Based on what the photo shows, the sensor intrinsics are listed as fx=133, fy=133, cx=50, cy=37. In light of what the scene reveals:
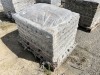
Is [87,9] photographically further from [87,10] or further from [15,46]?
[15,46]

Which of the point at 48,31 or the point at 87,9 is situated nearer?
the point at 48,31

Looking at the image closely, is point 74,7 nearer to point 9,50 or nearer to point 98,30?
point 98,30

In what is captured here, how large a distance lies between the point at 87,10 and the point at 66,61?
2.22 metres

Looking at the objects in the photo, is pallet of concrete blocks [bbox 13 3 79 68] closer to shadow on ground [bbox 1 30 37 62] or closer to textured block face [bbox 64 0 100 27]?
shadow on ground [bbox 1 30 37 62]

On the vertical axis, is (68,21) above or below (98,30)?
above

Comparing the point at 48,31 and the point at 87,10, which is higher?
the point at 48,31

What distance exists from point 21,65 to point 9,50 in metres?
0.90

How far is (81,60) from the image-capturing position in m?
4.34

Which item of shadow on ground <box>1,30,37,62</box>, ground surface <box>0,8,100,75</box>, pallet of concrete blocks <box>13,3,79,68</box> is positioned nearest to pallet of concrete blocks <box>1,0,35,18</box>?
shadow on ground <box>1,30,37,62</box>

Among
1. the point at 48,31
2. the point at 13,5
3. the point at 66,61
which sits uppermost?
the point at 48,31

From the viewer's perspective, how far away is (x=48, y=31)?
3.32 meters

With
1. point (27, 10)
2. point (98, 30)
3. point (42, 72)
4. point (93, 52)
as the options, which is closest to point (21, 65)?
point (42, 72)

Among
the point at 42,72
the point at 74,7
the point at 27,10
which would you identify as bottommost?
the point at 42,72

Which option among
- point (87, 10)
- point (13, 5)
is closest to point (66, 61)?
point (87, 10)
